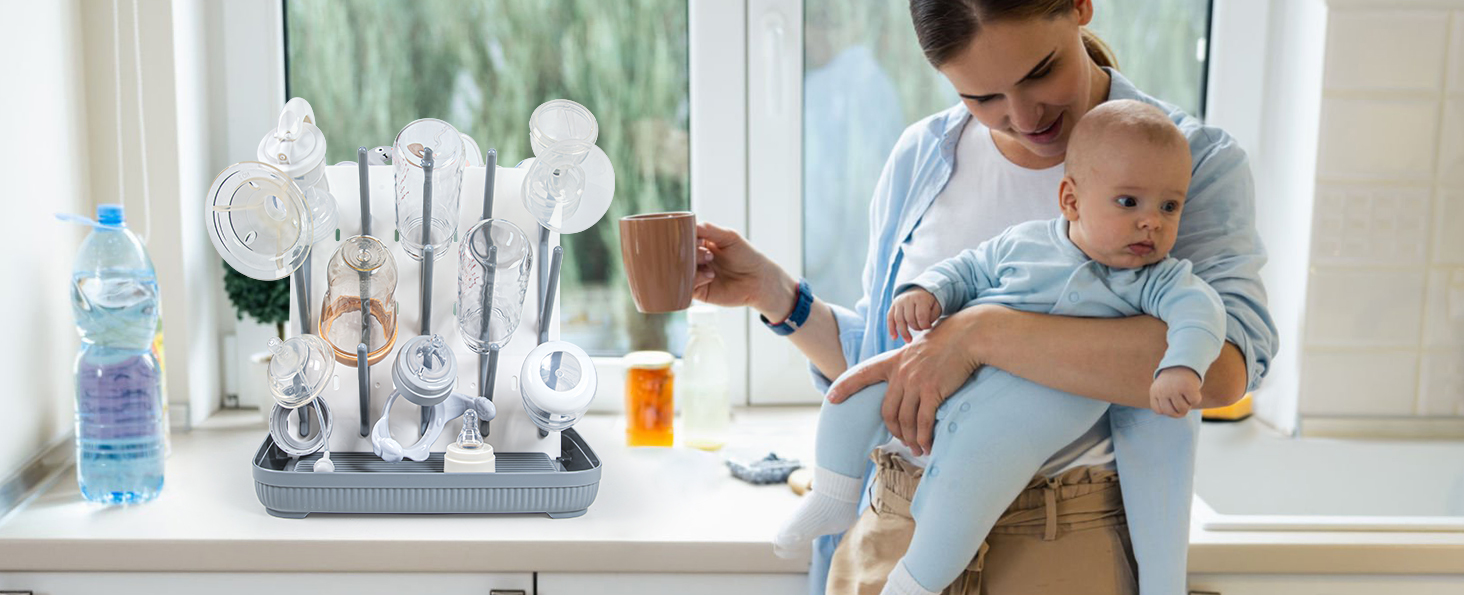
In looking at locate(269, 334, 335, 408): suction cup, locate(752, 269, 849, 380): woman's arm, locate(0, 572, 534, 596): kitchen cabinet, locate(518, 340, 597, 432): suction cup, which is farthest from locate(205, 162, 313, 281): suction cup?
locate(752, 269, 849, 380): woman's arm

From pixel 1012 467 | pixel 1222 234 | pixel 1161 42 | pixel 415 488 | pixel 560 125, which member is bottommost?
pixel 415 488

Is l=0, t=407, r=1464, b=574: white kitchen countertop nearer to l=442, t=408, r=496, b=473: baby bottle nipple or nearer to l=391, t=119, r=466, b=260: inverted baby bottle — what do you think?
l=442, t=408, r=496, b=473: baby bottle nipple

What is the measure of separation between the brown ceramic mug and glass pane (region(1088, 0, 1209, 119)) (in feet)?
3.90

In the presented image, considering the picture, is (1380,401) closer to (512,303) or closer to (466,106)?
(512,303)

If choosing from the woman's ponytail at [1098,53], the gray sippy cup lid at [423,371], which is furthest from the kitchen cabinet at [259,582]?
the woman's ponytail at [1098,53]

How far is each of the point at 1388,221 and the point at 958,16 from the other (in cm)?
120

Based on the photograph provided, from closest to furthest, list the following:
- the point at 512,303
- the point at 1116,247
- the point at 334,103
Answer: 1. the point at 1116,247
2. the point at 512,303
3. the point at 334,103

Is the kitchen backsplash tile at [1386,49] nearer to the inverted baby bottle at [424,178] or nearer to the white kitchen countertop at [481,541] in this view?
the white kitchen countertop at [481,541]

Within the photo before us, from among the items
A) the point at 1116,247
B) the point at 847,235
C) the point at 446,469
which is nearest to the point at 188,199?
the point at 446,469

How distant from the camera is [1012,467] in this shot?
1.09 metres

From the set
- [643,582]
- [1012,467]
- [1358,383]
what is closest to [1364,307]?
[1358,383]

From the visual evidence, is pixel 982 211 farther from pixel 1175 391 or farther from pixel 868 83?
pixel 868 83

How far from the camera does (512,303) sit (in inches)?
51.9

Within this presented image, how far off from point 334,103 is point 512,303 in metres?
0.92
